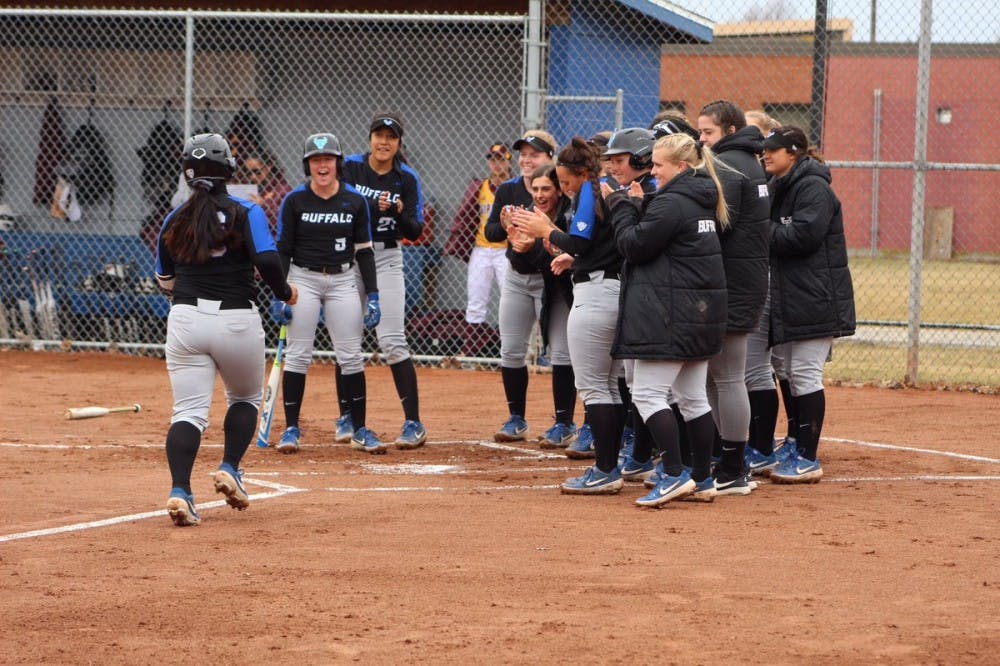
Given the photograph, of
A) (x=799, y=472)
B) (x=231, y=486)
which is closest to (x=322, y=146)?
(x=231, y=486)

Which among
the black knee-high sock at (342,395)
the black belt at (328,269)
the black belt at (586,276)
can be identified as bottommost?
the black knee-high sock at (342,395)

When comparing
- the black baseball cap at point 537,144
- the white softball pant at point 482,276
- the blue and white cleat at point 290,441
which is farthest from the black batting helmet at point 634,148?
the white softball pant at point 482,276

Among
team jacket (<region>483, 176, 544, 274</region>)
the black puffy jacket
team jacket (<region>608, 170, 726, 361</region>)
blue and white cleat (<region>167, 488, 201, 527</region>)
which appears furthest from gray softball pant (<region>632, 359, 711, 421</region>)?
blue and white cleat (<region>167, 488, 201, 527</region>)

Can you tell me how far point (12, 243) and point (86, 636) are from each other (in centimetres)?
1060

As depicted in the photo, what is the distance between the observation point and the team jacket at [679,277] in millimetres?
6617

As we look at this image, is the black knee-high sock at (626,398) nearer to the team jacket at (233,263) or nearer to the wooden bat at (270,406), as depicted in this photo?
the wooden bat at (270,406)

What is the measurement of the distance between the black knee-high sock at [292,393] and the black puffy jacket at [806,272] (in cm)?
303

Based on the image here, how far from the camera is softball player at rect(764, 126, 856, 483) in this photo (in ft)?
25.0

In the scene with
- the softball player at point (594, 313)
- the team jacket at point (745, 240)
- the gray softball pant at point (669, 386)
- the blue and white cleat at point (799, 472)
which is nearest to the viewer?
the gray softball pant at point (669, 386)

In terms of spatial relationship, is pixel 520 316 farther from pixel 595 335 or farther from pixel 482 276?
pixel 482 276

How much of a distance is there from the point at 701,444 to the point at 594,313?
0.91 meters

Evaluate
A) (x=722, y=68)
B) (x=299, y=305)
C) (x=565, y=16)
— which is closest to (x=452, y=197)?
(x=565, y=16)

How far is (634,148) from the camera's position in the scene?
22.7 feet

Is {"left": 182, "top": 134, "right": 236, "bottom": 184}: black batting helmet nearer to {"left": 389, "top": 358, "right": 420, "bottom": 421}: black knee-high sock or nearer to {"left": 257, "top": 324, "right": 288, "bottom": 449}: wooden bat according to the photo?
{"left": 257, "top": 324, "right": 288, "bottom": 449}: wooden bat
